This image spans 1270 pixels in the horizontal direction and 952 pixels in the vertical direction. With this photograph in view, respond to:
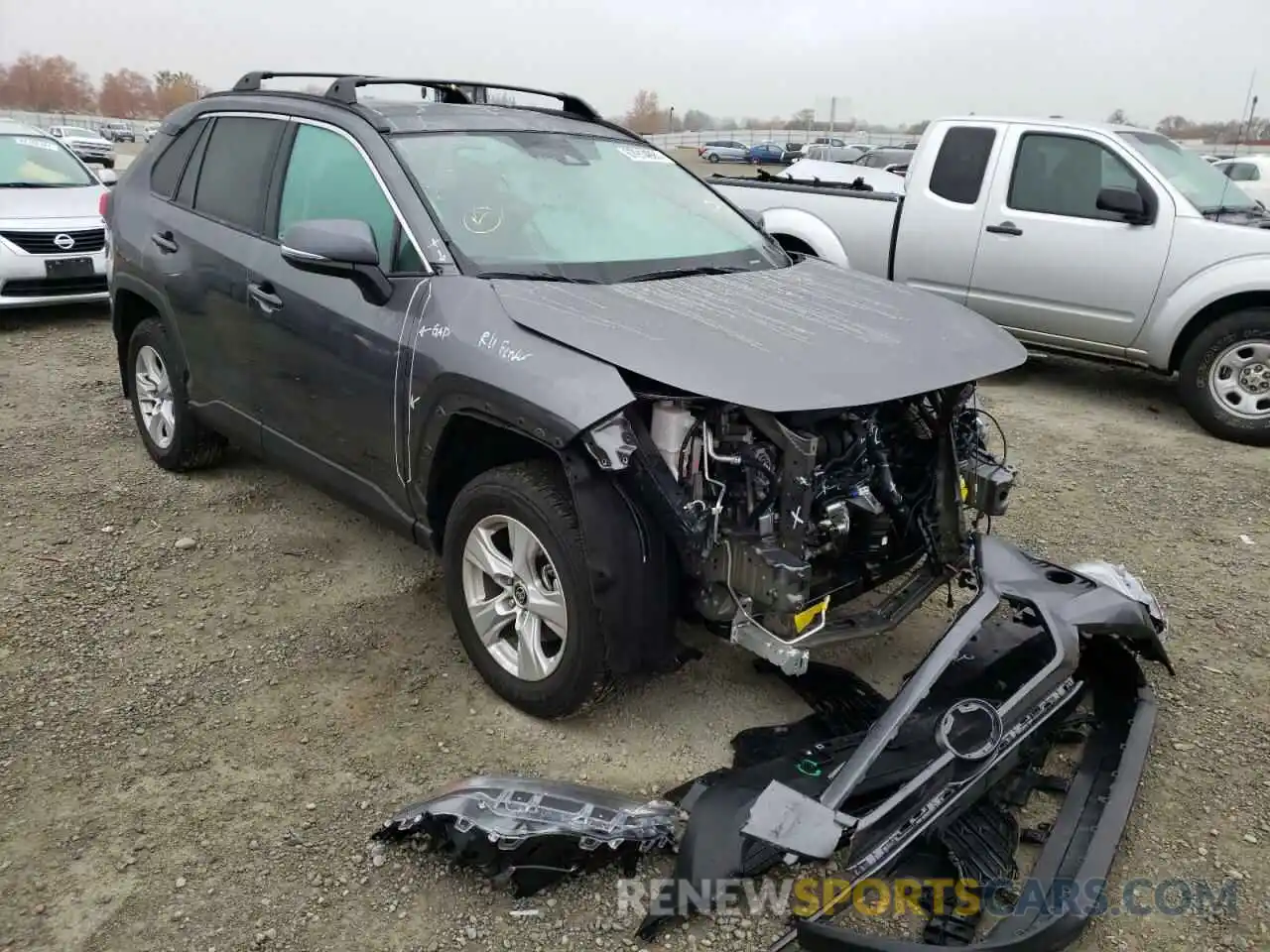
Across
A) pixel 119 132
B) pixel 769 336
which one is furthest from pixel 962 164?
pixel 119 132

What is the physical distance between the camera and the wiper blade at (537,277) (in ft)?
10.5

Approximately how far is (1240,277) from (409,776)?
5.97 m

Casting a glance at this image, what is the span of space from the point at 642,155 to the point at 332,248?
1.73m

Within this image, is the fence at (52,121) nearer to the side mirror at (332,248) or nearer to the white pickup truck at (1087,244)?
the white pickup truck at (1087,244)

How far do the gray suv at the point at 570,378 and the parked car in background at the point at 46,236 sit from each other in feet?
16.6

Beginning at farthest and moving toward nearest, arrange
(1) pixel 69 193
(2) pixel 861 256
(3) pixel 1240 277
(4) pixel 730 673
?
(1) pixel 69 193, (2) pixel 861 256, (3) pixel 1240 277, (4) pixel 730 673

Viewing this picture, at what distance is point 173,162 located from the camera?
15.5 feet

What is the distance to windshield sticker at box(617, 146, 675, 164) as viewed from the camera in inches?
167

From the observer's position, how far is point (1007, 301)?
7113mm

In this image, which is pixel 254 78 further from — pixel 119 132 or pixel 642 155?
pixel 119 132

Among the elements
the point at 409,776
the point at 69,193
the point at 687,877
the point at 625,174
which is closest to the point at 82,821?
the point at 409,776

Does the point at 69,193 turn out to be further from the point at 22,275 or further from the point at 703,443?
the point at 703,443

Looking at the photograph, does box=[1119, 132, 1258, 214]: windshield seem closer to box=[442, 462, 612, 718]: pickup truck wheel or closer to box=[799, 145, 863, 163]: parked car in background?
box=[442, 462, 612, 718]: pickup truck wheel

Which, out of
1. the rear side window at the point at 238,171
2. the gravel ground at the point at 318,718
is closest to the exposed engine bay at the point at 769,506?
the gravel ground at the point at 318,718
